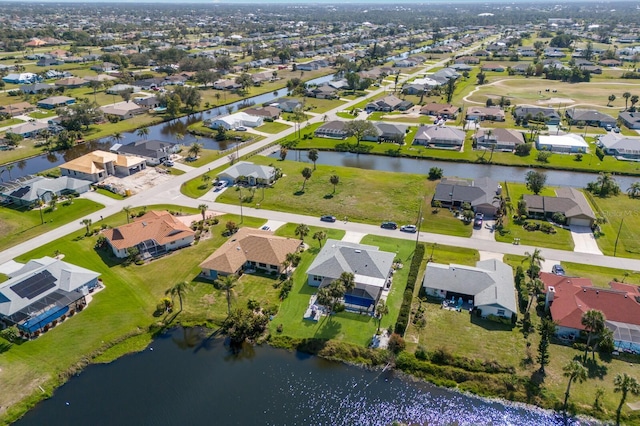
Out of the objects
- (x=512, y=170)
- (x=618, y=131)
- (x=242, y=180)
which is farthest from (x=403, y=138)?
(x=618, y=131)

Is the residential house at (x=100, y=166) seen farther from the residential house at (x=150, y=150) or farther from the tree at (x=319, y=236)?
the tree at (x=319, y=236)

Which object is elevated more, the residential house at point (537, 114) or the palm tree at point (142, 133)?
the residential house at point (537, 114)

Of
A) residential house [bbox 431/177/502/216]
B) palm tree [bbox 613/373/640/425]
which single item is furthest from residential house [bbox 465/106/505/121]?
palm tree [bbox 613/373/640/425]

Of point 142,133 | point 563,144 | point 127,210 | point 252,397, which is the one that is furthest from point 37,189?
point 563,144

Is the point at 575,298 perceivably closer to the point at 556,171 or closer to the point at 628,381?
the point at 628,381

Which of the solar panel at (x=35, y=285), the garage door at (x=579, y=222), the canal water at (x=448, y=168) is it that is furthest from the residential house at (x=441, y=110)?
the solar panel at (x=35, y=285)

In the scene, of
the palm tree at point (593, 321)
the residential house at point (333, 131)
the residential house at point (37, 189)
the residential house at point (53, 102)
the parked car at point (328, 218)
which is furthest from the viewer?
the residential house at point (53, 102)

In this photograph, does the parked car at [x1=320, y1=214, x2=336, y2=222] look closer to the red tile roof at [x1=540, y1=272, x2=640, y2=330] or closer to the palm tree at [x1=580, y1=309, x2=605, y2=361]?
the red tile roof at [x1=540, y1=272, x2=640, y2=330]

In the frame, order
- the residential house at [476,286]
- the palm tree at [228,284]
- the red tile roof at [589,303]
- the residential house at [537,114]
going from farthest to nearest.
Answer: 1. the residential house at [537,114]
2. the residential house at [476,286]
3. the palm tree at [228,284]
4. the red tile roof at [589,303]

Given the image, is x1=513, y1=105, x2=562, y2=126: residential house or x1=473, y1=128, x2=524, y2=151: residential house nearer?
x1=473, y1=128, x2=524, y2=151: residential house
